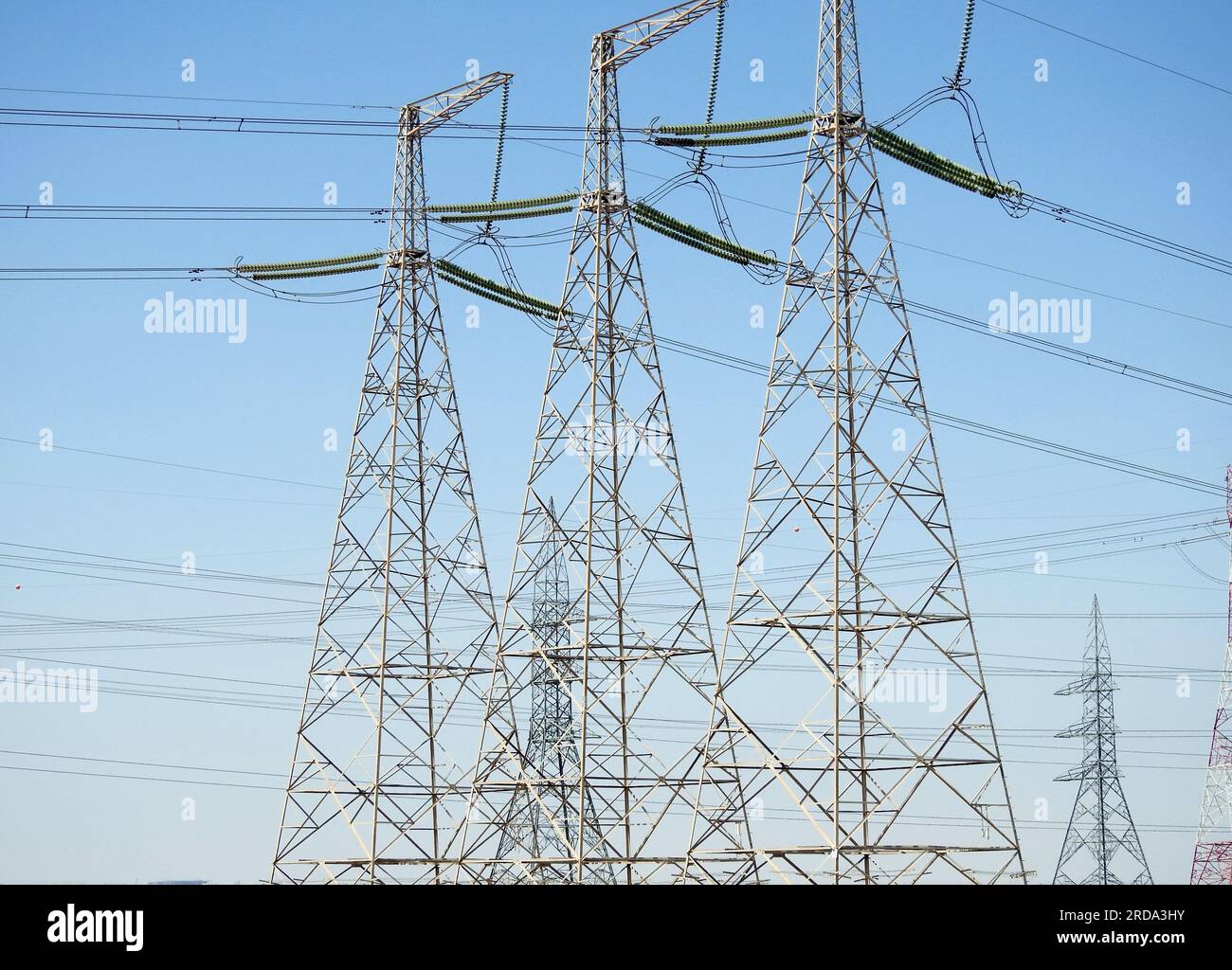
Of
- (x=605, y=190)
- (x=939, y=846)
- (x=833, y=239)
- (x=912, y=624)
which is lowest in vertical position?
(x=939, y=846)

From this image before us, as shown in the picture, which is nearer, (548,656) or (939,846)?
(939,846)

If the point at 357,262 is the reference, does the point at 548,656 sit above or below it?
below

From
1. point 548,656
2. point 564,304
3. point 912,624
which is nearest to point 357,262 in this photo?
point 564,304

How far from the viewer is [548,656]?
4003 cm

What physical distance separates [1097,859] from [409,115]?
4375cm

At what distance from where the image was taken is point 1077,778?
2756 inches
